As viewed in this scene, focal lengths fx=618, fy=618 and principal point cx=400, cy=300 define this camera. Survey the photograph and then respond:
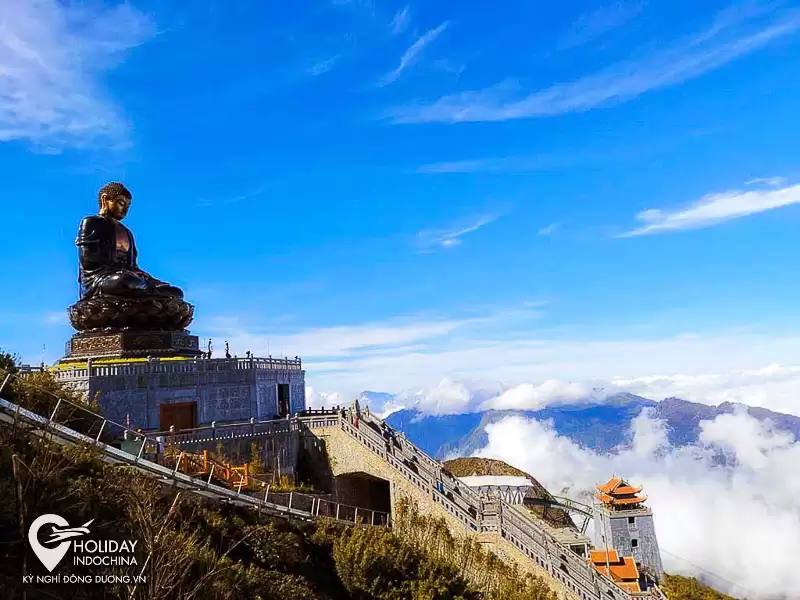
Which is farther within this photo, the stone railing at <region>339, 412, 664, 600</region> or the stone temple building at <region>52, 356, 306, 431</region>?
the stone temple building at <region>52, 356, 306, 431</region>

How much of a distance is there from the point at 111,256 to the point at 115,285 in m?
2.46

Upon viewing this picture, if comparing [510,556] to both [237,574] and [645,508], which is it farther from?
[645,508]

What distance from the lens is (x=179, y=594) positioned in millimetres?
10180

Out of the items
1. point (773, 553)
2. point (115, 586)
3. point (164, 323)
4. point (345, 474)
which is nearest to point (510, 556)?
point (345, 474)

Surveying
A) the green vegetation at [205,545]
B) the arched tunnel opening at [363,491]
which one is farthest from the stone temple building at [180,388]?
the arched tunnel opening at [363,491]

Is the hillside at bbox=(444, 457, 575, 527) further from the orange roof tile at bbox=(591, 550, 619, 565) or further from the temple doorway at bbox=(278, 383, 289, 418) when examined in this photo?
the temple doorway at bbox=(278, 383, 289, 418)

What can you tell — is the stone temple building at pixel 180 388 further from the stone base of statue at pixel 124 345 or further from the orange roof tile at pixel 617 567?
the orange roof tile at pixel 617 567

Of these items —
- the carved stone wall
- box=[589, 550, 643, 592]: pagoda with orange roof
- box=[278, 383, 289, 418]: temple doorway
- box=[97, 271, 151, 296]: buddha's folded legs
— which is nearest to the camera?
the carved stone wall

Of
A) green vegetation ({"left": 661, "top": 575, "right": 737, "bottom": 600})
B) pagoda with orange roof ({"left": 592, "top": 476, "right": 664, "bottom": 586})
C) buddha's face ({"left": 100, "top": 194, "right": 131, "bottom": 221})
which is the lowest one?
green vegetation ({"left": 661, "top": 575, "right": 737, "bottom": 600})

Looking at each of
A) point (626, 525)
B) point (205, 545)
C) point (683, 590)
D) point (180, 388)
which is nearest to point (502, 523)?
point (205, 545)

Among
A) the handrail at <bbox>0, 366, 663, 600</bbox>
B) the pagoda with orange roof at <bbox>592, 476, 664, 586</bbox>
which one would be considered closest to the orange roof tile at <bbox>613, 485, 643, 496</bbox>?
the pagoda with orange roof at <bbox>592, 476, 664, 586</bbox>

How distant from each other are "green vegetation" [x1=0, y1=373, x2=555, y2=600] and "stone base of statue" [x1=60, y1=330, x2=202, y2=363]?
6828 millimetres

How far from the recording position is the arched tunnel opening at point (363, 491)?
2411 centimetres

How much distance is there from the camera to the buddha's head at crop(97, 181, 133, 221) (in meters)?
29.4
